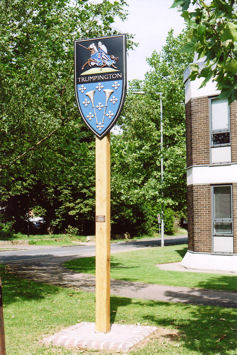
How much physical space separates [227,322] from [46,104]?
6764 millimetres

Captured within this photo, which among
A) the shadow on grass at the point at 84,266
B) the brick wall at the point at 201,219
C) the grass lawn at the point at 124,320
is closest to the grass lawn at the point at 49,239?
the shadow on grass at the point at 84,266

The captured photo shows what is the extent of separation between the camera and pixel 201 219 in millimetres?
16141

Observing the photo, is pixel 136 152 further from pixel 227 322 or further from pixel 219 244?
pixel 227 322

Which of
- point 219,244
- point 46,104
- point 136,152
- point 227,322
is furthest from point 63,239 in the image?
point 227,322

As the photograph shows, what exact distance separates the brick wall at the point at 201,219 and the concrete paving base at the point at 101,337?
374 inches

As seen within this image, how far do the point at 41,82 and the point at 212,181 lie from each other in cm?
788

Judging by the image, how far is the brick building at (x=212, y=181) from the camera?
15656mm

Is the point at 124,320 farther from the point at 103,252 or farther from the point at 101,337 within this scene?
the point at 103,252

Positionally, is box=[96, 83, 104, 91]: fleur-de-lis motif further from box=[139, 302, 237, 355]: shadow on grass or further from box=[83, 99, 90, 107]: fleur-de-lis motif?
box=[139, 302, 237, 355]: shadow on grass

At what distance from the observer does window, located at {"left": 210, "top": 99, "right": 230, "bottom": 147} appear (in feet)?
52.3

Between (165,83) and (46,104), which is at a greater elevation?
(165,83)

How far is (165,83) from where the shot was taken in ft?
97.8

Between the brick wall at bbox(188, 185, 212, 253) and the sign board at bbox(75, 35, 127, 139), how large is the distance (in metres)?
9.98

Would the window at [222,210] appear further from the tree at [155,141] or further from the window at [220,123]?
the tree at [155,141]
